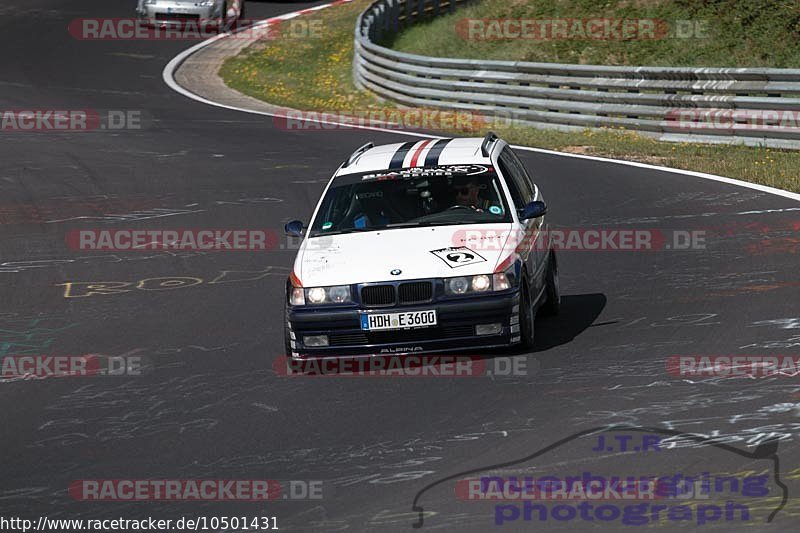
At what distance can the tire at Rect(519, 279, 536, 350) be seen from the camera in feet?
32.6

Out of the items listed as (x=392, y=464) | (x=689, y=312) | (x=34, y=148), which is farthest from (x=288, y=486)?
(x=34, y=148)

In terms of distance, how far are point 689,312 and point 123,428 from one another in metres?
4.77

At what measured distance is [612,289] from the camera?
485 inches

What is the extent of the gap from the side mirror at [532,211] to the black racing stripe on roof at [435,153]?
885mm

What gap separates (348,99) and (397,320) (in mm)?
21705

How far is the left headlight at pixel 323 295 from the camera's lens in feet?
32.6

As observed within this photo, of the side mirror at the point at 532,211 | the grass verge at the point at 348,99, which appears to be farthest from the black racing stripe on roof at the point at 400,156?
the grass verge at the point at 348,99

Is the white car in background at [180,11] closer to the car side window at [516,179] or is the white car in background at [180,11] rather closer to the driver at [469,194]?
the car side window at [516,179]

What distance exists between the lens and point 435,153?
11555mm

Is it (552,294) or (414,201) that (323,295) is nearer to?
(414,201)

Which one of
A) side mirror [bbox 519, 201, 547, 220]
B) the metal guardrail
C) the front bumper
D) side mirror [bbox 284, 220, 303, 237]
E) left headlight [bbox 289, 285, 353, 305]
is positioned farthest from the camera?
the metal guardrail

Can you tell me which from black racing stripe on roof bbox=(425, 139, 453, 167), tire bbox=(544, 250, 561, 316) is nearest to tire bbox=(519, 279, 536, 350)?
tire bbox=(544, 250, 561, 316)

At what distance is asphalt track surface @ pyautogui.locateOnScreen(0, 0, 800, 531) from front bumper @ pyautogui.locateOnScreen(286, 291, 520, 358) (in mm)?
376
